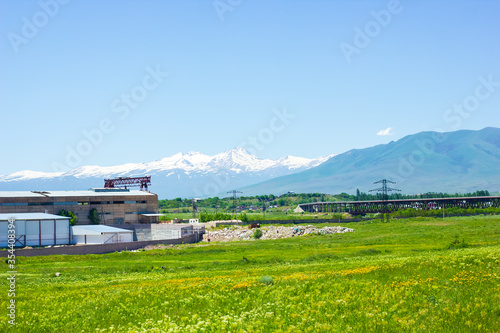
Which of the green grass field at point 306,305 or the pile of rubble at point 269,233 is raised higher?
the green grass field at point 306,305

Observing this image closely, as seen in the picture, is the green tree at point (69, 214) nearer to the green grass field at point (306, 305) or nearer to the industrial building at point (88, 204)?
the industrial building at point (88, 204)

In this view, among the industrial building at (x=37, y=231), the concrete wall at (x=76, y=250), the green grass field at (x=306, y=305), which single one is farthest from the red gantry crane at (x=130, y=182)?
the green grass field at (x=306, y=305)

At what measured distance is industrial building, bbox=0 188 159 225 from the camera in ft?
356

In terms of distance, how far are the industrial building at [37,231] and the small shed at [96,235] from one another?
2508 millimetres

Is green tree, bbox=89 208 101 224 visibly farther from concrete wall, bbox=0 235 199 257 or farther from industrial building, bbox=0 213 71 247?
concrete wall, bbox=0 235 199 257

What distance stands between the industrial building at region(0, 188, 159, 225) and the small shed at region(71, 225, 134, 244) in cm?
2156

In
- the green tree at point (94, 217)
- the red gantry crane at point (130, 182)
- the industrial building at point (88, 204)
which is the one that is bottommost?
the green tree at point (94, 217)

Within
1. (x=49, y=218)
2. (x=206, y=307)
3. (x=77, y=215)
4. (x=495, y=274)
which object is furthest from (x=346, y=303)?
(x=77, y=215)

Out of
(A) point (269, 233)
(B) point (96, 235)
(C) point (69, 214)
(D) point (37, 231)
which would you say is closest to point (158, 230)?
(C) point (69, 214)

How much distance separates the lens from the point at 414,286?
1694 centimetres

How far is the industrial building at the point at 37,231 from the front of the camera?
256ft

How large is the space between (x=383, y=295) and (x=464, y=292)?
244 centimetres

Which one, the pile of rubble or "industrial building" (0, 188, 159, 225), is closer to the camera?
the pile of rubble

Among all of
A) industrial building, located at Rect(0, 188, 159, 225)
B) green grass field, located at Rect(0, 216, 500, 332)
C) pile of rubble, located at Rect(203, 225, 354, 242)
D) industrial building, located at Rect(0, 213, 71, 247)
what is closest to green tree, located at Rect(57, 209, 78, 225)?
industrial building, located at Rect(0, 188, 159, 225)
